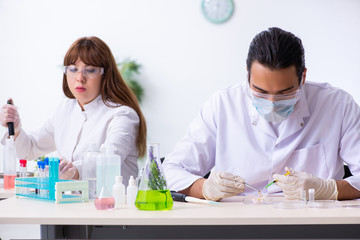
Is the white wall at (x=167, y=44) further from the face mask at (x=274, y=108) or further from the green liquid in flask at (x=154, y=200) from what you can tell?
the green liquid in flask at (x=154, y=200)

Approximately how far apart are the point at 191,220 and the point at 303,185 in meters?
0.55

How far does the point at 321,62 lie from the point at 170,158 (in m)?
4.28

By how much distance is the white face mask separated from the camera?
6.76 feet

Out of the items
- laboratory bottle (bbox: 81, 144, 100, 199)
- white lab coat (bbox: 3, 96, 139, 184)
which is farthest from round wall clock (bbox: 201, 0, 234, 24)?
laboratory bottle (bbox: 81, 144, 100, 199)

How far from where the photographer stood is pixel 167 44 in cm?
618

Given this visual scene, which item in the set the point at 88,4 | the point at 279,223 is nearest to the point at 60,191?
the point at 279,223

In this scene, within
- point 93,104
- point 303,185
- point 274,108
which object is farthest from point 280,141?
point 93,104

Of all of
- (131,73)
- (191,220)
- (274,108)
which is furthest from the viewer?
(131,73)

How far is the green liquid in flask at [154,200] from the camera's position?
63.7 inches

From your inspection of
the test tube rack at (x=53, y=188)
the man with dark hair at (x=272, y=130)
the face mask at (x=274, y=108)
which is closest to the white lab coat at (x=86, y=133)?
the man with dark hair at (x=272, y=130)

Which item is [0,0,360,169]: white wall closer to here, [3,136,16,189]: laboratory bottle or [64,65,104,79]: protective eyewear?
→ [64,65,104,79]: protective eyewear

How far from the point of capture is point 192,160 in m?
2.27

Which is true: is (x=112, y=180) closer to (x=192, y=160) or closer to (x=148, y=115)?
(x=192, y=160)

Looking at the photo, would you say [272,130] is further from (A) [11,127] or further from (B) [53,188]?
(A) [11,127]
